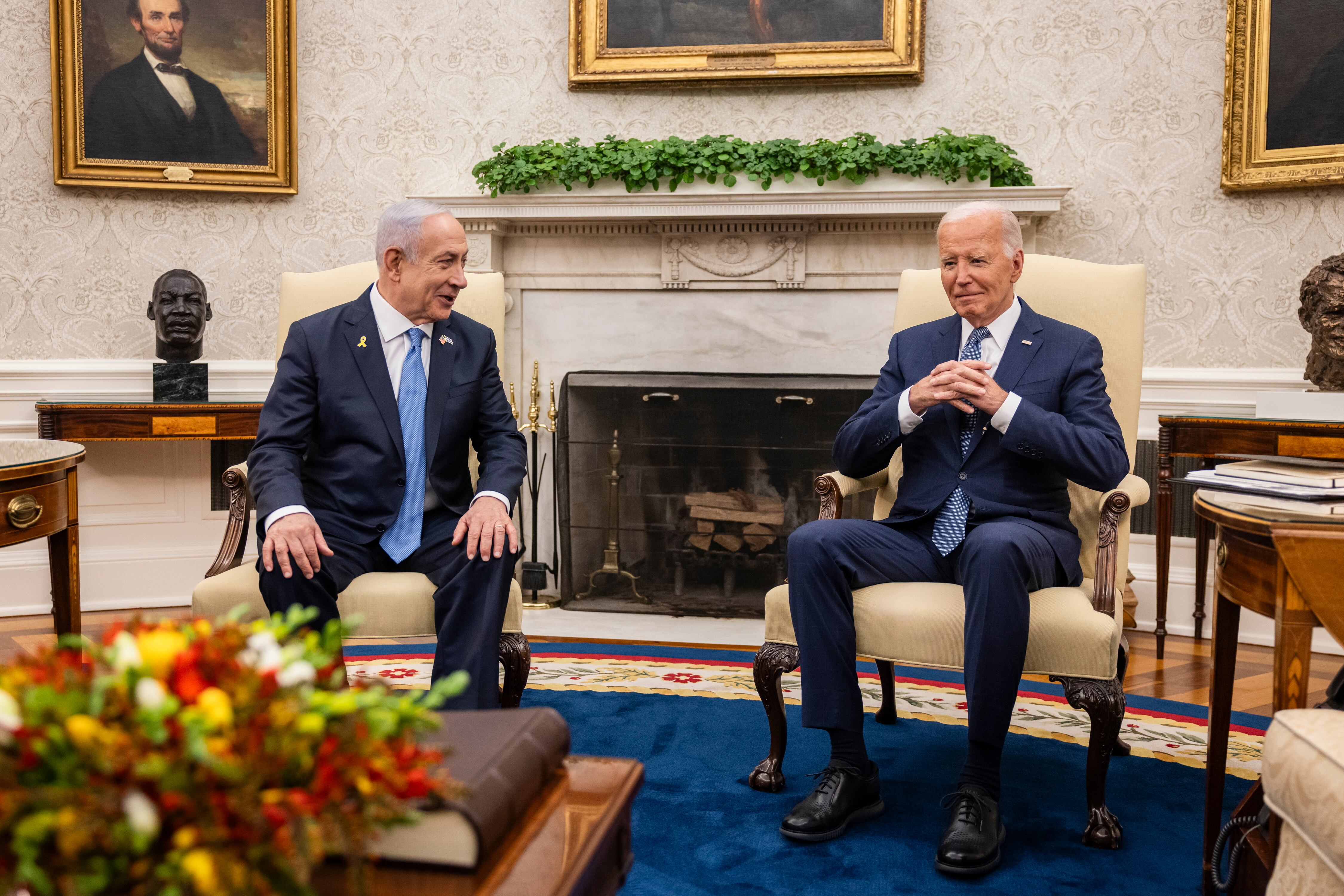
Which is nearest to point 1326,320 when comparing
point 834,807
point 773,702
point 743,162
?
point 743,162

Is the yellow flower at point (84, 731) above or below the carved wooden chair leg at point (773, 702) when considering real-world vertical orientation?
above

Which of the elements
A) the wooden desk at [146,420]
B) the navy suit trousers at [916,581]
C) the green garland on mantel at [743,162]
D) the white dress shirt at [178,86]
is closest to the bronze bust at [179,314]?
the wooden desk at [146,420]

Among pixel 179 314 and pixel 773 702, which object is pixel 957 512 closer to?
pixel 773 702

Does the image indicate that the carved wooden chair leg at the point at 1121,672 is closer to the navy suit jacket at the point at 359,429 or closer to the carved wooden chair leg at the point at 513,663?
the carved wooden chair leg at the point at 513,663

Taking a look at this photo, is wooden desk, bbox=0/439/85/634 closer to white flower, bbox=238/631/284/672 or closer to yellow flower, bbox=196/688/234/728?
white flower, bbox=238/631/284/672

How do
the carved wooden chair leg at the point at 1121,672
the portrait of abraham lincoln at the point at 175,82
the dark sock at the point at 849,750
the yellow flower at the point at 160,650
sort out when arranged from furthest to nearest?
1. the portrait of abraham lincoln at the point at 175,82
2. the carved wooden chair leg at the point at 1121,672
3. the dark sock at the point at 849,750
4. the yellow flower at the point at 160,650

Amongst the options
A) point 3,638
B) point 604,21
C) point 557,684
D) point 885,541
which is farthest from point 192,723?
point 604,21

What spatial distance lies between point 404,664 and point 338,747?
2.82 m

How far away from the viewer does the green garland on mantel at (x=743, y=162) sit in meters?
3.87

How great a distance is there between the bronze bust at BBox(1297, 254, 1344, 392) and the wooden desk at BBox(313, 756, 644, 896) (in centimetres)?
302

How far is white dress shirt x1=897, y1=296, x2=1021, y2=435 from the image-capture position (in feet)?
7.38

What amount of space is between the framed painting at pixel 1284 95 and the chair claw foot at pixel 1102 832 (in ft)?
9.44

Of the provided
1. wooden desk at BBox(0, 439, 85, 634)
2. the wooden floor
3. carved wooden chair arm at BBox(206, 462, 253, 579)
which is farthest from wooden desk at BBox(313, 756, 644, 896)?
the wooden floor

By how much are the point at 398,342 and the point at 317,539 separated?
57cm
